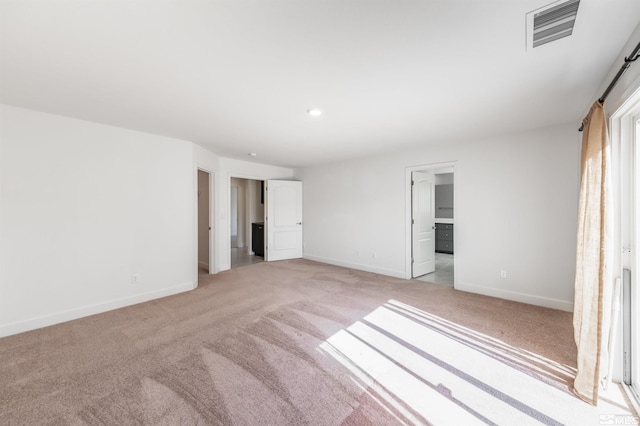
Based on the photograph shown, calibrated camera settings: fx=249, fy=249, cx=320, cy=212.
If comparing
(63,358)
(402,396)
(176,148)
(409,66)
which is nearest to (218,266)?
(176,148)

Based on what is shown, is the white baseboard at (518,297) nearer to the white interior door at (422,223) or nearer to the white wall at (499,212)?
the white wall at (499,212)

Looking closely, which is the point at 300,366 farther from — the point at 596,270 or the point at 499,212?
the point at 499,212

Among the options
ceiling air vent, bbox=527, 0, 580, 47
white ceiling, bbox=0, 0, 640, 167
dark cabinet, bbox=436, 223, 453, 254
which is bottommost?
dark cabinet, bbox=436, 223, 453, 254

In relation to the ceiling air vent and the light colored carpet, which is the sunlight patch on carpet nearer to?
the light colored carpet

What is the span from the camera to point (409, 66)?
6.11ft

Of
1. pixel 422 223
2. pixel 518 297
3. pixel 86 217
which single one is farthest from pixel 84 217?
pixel 518 297

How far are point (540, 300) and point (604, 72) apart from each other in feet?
9.06

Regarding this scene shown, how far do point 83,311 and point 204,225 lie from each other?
8.43 feet

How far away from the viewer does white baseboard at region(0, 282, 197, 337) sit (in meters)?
2.61

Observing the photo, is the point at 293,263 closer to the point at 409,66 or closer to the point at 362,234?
the point at 362,234

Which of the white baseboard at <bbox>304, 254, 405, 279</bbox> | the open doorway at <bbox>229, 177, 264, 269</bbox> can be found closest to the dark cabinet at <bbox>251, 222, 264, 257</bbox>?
the open doorway at <bbox>229, 177, 264, 269</bbox>

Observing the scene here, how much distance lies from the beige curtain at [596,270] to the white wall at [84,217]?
4562 millimetres

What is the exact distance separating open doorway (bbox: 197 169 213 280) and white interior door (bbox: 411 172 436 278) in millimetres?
3980

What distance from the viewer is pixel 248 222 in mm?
7832
